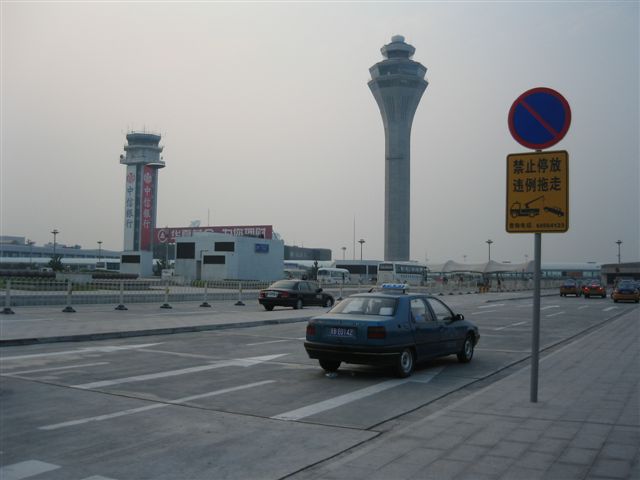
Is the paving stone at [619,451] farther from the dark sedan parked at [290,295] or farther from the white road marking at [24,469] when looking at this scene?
the dark sedan parked at [290,295]

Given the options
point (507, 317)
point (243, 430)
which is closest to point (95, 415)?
point (243, 430)

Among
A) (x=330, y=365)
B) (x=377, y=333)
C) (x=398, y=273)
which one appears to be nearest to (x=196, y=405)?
(x=377, y=333)

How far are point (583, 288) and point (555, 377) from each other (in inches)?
1697

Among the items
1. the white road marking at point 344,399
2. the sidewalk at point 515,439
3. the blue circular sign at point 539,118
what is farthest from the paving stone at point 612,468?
the blue circular sign at point 539,118

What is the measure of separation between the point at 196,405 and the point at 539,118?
18.7ft

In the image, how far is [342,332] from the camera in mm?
10188

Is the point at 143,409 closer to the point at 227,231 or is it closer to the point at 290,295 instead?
the point at 290,295

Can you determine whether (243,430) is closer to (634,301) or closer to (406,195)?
(634,301)

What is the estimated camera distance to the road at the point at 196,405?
5.56 m

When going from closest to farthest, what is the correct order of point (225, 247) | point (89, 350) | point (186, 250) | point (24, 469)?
1. point (24, 469)
2. point (89, 350)
3. point (225, 247)
4. point (186, 250)

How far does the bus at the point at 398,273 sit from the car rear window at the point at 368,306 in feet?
181

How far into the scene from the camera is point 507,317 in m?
25.0

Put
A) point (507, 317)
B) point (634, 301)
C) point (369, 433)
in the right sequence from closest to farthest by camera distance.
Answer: point (369, 433) → point (507, 317) → point (634, 301)

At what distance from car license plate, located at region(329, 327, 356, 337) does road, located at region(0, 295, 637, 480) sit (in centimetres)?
75
